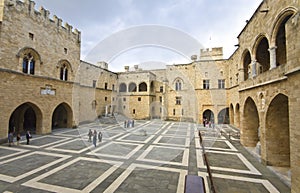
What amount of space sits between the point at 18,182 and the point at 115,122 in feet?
58.1

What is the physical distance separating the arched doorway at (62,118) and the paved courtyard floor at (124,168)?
682cm

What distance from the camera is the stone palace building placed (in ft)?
26.3

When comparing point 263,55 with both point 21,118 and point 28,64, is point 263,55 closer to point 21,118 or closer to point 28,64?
point 28,64

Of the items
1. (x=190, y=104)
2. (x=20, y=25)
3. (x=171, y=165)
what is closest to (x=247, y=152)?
→ (x=171, y=165)

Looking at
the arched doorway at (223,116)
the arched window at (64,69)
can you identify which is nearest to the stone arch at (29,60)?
the arched window at (64,69)

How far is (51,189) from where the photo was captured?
19.4 feet

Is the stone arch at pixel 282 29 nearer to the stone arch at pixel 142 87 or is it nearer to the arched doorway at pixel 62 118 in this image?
the arched doorway at pixel 62 118

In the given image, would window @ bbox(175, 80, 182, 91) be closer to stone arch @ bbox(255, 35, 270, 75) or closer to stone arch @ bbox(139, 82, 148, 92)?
stone arch @ bbox(139, 82, 148, 92)

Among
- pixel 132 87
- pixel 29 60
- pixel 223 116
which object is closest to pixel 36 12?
pixel 29 60

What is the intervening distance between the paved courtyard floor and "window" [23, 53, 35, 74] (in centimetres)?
639

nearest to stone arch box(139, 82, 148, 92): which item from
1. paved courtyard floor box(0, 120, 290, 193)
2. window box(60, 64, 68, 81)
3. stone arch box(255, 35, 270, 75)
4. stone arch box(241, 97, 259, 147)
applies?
window box(60, 64, 68, 81)

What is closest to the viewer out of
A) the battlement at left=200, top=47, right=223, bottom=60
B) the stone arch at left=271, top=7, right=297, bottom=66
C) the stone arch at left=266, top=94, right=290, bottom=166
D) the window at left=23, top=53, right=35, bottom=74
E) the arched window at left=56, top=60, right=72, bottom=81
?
the stone arch at left=271, top=7, right=297, bottom=66

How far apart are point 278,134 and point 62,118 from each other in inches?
866

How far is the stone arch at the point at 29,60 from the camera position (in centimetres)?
1281
